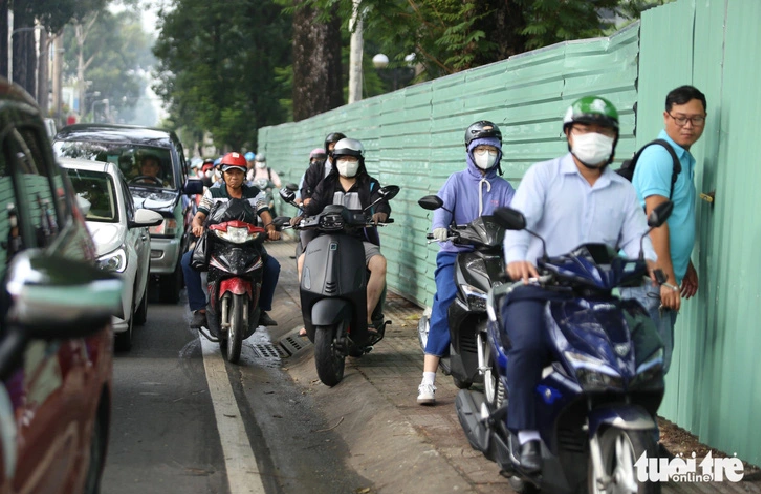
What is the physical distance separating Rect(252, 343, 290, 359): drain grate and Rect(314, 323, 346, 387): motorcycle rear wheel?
220cm

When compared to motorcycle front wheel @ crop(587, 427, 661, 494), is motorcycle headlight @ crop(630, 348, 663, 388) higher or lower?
higher

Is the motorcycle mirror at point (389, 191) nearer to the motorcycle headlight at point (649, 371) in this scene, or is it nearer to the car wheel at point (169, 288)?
the motorcycle headlight at point (649, 371)

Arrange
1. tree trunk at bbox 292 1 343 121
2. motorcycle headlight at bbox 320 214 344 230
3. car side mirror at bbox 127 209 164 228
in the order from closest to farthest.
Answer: motorcycle headlight at bbox 320 214 344 230 → car side mirror at bbox 127 209 164 228 → tree trunk at bbox 292 1 343 121

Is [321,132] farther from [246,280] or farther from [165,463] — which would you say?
[165,463]

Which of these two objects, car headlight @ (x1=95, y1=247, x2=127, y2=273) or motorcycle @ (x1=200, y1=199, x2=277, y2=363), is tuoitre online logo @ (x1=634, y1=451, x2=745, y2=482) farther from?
car headlight @ (x1=95, y1=247, x2=127, y2=273)

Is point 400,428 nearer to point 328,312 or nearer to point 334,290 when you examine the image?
point 328,312

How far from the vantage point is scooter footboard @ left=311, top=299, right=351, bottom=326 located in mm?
8516

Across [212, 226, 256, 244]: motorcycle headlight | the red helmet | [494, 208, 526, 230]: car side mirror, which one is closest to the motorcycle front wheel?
[494, 208, 526, 230]: car side mirror

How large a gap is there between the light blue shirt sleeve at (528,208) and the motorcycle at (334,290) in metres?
3.46

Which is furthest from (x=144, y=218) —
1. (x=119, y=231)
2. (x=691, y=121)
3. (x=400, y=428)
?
(x=691, y=121)

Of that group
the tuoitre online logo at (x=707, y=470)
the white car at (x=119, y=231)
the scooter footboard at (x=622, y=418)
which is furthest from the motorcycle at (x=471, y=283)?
the white car at (x=119, y=231)

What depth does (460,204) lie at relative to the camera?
7.96 metres

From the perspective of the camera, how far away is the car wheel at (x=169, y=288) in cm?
1458

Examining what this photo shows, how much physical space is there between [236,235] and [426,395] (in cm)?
282
